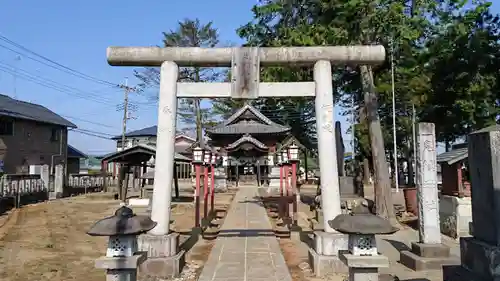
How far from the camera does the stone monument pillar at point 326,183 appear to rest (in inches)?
324

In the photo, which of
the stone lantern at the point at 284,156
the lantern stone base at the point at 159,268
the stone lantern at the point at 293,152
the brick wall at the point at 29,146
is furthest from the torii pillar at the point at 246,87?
the brick wall at the point at 29,146

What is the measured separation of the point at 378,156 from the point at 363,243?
10.5 m

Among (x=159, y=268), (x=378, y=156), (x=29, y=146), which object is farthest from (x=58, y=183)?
(x=159, y=268)

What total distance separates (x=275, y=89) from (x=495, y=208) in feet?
16.2

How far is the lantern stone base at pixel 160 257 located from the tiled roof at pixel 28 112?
2621cm

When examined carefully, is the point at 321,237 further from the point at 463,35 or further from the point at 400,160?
the point at 400,160

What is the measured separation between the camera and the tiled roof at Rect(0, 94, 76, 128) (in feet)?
103

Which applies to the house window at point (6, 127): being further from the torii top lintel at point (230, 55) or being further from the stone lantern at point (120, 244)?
the stone lantern at point (120, 244)

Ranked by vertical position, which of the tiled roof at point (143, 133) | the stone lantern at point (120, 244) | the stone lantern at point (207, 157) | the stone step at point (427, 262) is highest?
the tiled roof at point (143, 133)

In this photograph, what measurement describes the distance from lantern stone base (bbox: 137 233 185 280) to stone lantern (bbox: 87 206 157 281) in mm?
2126

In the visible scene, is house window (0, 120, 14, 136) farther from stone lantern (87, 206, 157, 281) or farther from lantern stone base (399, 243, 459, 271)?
lantern stone base (399, 243, 459, 271)

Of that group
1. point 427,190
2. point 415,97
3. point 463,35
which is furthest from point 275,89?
point 415,97

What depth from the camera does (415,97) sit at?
28.6 metres

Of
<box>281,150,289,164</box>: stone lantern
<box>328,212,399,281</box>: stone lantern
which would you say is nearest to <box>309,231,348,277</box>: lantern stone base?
<box>328,212,399,281</box>: stone lantern
